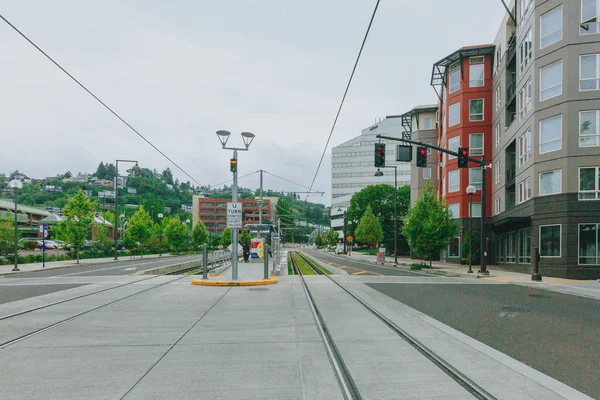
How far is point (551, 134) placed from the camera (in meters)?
27.7

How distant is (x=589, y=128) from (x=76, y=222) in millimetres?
38032

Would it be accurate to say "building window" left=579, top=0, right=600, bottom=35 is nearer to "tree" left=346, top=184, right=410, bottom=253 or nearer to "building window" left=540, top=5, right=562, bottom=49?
"building window" left=540, top=5, right=562, bottom=49

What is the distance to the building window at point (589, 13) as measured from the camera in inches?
1033

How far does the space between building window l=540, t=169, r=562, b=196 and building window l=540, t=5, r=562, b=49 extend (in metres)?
7.47

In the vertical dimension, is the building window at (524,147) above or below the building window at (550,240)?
above

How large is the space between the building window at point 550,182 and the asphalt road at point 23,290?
25.1 metres

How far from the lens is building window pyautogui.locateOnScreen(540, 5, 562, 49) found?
27438 mm

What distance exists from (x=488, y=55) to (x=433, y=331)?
3963 cm

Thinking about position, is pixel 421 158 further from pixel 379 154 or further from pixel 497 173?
pixel 497 173

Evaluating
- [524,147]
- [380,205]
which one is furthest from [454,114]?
[380,205]

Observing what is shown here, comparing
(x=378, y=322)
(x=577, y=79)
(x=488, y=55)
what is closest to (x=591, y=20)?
(x=577, y=79)

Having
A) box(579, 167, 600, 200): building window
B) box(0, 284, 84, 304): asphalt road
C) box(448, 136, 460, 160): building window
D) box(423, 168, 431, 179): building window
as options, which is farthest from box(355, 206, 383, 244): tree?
box(0, 284, 84, 304): asphalt road

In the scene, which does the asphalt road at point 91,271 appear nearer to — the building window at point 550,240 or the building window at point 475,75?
the building window at point 550,240

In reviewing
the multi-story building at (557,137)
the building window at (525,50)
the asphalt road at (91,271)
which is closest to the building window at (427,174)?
the multi-story building at (557,137)
